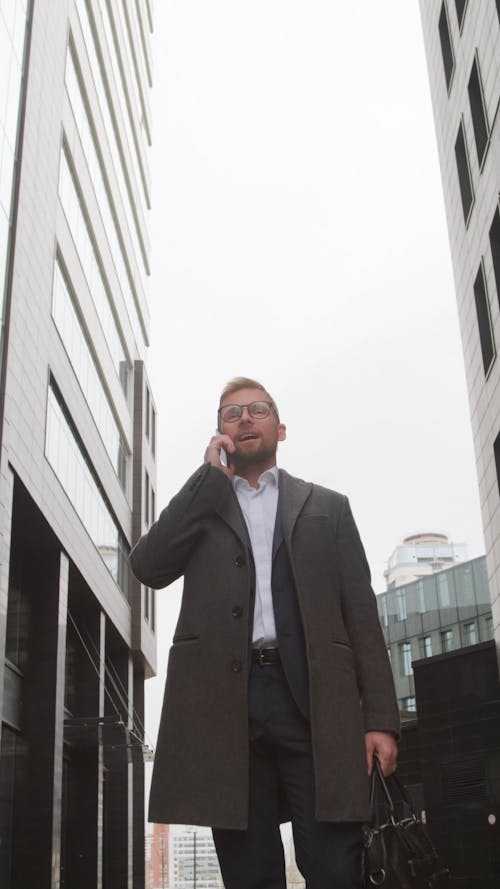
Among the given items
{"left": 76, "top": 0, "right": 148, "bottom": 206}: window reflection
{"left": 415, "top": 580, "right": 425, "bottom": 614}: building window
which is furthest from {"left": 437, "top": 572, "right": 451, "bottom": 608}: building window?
{"left": 76, "top": 0, "right": 148, "bottom": 206}: window reflection

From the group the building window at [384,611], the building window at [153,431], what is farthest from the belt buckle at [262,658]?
the building window at [384,611]

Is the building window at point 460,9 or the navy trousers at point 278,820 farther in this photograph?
the building window at point 460,9

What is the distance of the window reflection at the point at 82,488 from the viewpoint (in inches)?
936

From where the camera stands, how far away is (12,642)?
23.1 metres

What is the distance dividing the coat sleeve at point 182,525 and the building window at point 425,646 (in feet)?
133

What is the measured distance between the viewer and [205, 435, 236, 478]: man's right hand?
133 inches

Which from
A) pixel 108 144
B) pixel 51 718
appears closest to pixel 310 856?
pixel 51 718

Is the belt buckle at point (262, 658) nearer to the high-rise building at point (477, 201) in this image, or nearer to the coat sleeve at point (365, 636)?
the coat sleeve at point (365, 636)

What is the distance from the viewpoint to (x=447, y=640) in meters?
39.7

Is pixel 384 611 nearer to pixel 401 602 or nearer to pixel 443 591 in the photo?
pixel 401 602

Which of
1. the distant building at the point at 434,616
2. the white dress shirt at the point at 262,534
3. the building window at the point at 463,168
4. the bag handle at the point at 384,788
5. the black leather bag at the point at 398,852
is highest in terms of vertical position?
the building window at the point at 463,168

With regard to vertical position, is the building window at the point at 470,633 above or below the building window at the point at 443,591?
below

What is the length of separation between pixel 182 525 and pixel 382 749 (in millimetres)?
922

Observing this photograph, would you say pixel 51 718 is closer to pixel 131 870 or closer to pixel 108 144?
pixel 131 870
